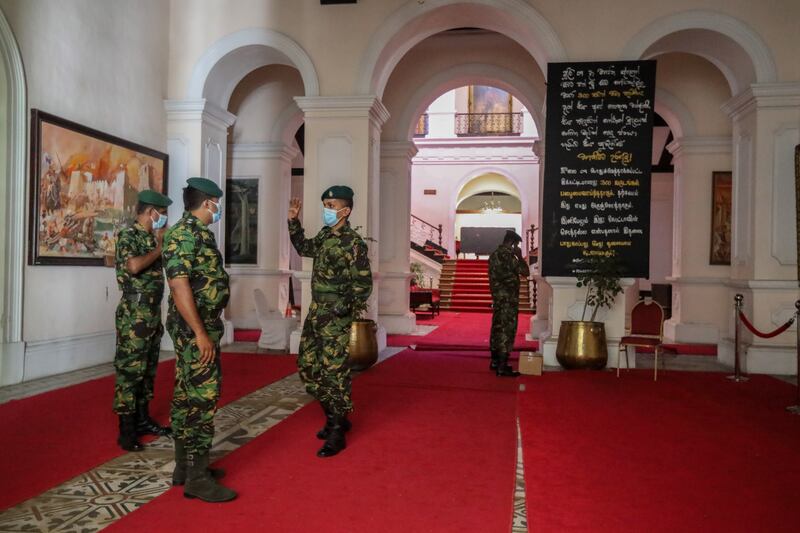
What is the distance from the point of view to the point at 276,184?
34.5 feet

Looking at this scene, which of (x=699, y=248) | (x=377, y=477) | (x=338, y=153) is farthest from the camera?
(x=699, y=248)

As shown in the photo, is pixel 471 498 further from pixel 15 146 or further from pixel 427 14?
pixel 427 14

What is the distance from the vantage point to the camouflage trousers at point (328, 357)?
3.73 m

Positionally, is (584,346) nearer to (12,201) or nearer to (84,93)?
(12,201)

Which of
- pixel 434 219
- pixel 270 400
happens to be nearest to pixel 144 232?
pixel 270 400

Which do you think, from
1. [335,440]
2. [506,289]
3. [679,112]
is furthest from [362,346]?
[679,112]

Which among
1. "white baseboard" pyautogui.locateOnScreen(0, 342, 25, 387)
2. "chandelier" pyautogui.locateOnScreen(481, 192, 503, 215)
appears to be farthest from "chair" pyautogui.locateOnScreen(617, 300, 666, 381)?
"chandelier" pyautogui.locateOnScreen(481, 192, 503, 215)

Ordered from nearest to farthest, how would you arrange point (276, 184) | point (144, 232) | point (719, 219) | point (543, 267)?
point (144, 232)
point (543, 267)
point (719, 219)
point (276, 184)

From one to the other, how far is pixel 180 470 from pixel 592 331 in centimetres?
493

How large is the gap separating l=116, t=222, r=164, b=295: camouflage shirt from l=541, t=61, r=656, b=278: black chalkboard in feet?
15.3

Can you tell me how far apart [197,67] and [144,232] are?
4.86 metres

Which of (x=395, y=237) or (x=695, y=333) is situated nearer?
(x=695, y=333)

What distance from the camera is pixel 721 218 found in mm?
9469

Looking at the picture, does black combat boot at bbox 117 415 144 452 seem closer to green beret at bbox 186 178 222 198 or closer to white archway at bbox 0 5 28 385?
green beret at bbox 186 178 222 198
